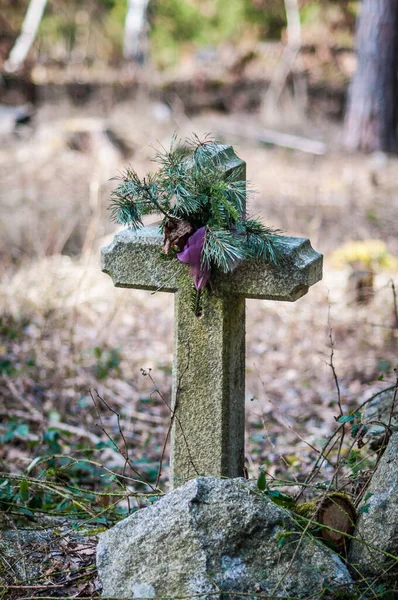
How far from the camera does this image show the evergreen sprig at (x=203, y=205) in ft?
8.08

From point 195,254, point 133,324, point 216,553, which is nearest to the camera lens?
point 216,553

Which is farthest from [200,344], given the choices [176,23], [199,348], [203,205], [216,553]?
[176,23]

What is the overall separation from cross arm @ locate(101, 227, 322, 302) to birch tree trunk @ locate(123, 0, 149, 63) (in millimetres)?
14717

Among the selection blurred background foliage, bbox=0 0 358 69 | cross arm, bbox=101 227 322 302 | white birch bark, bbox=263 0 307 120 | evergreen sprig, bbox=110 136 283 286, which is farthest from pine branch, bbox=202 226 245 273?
blurred background foliage, bbox=0 0 358 69

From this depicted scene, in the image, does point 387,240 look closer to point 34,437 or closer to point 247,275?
point 34,437

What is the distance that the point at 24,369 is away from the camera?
5.22 metres

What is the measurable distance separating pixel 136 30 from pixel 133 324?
1247 cm

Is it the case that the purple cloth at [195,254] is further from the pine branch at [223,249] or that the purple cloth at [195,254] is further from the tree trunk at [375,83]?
the tree trunk at [375,83]

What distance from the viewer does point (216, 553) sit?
86.1 inches

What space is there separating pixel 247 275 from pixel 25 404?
102 inches

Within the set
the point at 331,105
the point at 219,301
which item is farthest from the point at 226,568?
the point at 331,105

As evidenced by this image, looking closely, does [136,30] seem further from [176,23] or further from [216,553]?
[216,553]

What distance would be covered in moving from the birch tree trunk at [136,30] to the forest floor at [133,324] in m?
6.39

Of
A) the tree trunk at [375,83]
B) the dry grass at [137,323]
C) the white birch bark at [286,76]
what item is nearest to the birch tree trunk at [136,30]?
the white birch bark at [286,76]
